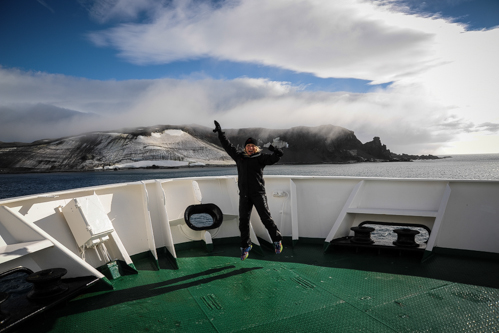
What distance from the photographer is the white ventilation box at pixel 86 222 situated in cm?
357

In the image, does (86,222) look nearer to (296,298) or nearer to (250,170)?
(250,170)

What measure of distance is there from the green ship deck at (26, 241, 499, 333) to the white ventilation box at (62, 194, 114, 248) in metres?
0.60

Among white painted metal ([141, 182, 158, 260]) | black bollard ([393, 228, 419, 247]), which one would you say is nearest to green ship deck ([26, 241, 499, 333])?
black bollard ([393, 228, 419, 247])

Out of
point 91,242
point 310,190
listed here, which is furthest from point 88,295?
point 310,190

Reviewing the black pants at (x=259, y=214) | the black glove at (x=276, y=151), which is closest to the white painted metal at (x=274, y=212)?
the black pants at (x=259, y=214)

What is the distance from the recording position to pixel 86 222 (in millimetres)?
3561

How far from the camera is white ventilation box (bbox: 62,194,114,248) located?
3.57 metres

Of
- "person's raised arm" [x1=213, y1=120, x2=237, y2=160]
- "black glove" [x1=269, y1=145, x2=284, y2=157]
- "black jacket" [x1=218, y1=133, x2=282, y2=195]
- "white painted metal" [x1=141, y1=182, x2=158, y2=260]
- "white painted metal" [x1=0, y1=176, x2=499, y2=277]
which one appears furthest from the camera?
"white painted metal" [x1=141, y1=182, x2=158, y2=260]

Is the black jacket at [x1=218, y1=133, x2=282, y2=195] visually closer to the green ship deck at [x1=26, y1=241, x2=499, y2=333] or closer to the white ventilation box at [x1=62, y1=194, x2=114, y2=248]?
the green ship deck at [x1=26, y1=241, x2=499, y2=333]

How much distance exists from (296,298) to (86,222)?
2545mm

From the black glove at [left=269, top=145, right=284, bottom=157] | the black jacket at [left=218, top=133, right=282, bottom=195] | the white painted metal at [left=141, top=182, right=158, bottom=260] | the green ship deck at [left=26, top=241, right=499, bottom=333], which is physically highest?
the black glove at [left=269, top=145, right=284, bottom=157]

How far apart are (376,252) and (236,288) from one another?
7.39 feet

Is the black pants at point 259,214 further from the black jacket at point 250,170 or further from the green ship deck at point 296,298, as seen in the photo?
the green ship deck at point 296,298

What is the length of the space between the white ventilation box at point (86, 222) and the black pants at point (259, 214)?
167 cm
